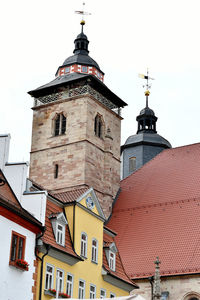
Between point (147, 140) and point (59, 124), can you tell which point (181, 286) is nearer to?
point (59, 124)

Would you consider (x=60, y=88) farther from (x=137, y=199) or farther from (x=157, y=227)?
(x=157, y=227)

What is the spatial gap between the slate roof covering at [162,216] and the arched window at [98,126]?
9.71 feet

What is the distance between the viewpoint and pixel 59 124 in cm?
3369

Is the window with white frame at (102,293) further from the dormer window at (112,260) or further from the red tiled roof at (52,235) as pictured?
the red tiled roof at (52,235)

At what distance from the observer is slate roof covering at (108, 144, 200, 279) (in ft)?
88.6

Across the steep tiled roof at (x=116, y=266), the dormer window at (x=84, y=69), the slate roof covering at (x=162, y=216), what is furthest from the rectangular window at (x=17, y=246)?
the dormer window at (x=84, y=69)

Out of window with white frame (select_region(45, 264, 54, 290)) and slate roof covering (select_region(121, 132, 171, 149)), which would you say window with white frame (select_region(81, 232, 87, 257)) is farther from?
slate roof covering (select_region(121, 132, 171, 149))

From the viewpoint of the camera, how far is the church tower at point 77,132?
32188mm

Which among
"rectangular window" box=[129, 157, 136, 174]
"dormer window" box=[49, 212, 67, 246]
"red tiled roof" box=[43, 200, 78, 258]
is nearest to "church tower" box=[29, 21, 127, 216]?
"rectangular window" box=[129, 157, 136, 174]

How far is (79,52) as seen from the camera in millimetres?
36125

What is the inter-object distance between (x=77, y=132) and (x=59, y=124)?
144 cm

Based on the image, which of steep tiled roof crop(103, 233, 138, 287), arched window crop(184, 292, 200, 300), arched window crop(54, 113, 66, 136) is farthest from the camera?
arched window crop(54, 113, 66, 136)

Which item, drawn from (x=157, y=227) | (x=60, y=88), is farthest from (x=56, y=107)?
(x=157, y=227)

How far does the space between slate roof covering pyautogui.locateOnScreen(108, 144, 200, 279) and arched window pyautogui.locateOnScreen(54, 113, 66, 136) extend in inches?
170
